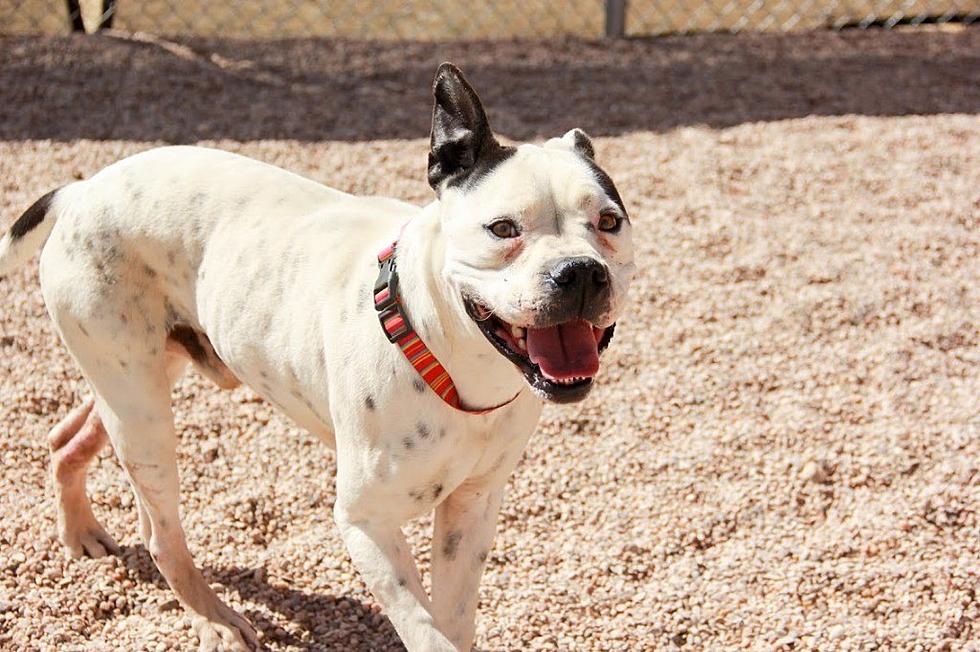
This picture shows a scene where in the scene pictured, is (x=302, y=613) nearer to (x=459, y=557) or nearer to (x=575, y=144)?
(x=459, y=557)

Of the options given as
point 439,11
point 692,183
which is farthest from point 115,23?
point 692,183

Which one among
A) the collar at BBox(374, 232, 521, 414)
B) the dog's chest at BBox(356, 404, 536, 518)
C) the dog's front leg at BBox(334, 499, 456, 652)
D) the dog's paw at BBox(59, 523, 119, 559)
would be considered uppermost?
the collar at BBox(374, 232, 521, 414)

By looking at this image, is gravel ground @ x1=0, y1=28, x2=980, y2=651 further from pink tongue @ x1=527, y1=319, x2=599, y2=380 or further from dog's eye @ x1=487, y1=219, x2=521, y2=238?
dog's eye @ x1=487, y1=219, x2=521, y2=238

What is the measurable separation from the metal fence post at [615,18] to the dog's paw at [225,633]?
529 centimetres

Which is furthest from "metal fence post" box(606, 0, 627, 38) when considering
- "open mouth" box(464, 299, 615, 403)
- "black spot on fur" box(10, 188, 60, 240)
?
"open mouth" box(464, 299, 615, 403)

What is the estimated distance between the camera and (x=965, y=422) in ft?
13.6

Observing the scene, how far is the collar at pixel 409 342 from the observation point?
2588mm

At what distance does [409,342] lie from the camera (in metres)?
2.59

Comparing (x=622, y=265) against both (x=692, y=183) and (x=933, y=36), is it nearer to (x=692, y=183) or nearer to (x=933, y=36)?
(x=692, y=183)

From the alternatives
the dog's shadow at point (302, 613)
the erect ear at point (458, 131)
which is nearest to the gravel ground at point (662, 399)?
the dog's shadow at point (302, 613)

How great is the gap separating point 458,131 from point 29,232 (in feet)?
4.39

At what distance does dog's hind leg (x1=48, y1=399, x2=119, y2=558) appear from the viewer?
354 centimetres

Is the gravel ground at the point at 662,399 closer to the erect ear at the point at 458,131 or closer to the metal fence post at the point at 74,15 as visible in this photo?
the metal fence post at the point at 74,15

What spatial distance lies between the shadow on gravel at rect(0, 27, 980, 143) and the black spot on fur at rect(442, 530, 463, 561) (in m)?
3.54
